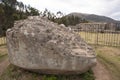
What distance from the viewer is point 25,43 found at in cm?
754

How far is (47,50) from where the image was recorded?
7.16 meters

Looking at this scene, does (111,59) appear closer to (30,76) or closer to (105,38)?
(30,76)

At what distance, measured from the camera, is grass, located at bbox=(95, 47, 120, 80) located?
843 cm

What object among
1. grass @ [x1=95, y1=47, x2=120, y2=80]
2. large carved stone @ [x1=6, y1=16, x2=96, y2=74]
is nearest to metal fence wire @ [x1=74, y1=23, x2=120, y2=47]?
grass @ [x1=95, y1=47, x2=120, y2=80]

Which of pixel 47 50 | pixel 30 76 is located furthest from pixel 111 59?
pixel 30 76

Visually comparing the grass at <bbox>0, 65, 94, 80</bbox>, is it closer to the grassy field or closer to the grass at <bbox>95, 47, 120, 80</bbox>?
the grass at <bbox>95, 47, 120, 80</bbox>

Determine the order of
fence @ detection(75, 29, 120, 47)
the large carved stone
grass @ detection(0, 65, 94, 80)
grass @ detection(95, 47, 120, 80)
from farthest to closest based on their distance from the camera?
fence @ detection(75, 29, 120, 47)
grass @ detection(95, 47, 120, 80)
grass @ detection(0, 65, 94, 80)
the large carved stone

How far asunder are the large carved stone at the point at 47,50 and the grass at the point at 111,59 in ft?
5.51

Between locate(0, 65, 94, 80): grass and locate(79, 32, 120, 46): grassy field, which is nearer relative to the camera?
locate(0, 65, 94, 80): grass

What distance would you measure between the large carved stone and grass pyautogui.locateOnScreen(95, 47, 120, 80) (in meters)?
1.68

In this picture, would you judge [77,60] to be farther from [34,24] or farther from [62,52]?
[34,24]

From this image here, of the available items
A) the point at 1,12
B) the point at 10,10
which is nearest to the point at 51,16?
the point at 10,10

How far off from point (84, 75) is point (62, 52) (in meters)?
1.56

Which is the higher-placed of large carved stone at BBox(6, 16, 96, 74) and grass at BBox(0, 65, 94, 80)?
large carved stone at BBox(6, 16, 96, 74)
